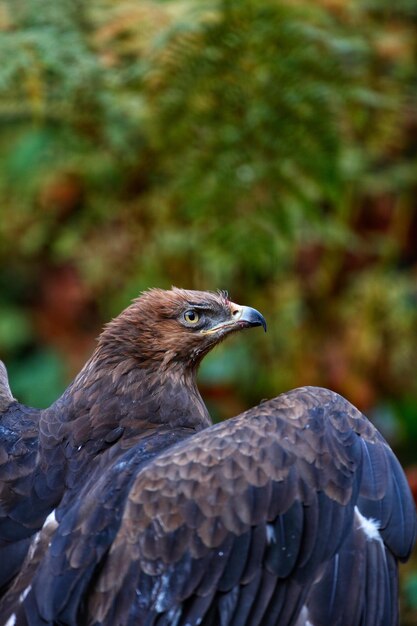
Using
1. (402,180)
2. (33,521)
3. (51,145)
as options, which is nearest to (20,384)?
(51,145)

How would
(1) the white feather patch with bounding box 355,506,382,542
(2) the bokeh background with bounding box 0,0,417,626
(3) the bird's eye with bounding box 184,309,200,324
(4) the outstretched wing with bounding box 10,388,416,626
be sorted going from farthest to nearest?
(2) the bokeh background with bounding box 0,0,417,626 → (3) the bird's eye with bounding box 184,309,200,324 → (1) the white feather patch with bounding box 355,506,382,542 → (4) the outstretched wing with bounding box 10,388,416,626

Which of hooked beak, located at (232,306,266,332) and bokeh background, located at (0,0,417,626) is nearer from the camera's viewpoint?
hooked beak, located at (232,306,266,332)

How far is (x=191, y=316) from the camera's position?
16.3ft

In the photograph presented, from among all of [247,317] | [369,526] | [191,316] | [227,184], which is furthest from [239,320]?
[227,184]

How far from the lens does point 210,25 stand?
23.1 ft

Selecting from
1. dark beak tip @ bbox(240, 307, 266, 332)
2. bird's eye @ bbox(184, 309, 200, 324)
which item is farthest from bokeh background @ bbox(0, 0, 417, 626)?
bird's eye @ bbox(184, 309, 200, 324)

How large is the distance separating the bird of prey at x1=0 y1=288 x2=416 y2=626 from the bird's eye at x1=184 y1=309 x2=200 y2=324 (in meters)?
0.62

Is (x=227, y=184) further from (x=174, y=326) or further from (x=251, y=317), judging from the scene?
(x=174, y=326)

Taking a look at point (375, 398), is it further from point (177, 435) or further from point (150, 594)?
point (150, 594)

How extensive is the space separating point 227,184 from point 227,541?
12.1 ft

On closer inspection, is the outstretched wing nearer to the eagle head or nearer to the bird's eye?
the eagle head

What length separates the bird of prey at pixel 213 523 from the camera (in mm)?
3980

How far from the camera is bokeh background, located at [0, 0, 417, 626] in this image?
23.6ft

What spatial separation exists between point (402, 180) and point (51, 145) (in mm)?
2627
